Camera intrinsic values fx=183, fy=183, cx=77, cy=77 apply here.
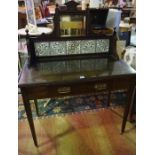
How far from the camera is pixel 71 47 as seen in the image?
4.97ft

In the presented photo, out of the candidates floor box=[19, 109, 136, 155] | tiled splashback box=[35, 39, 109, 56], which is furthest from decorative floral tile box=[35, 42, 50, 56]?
floor box=[19, 109, 136, 155]

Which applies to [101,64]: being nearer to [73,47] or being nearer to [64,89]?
[73,47]

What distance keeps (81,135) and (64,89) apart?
647mm

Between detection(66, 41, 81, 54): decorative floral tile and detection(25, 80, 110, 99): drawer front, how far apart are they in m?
0.35

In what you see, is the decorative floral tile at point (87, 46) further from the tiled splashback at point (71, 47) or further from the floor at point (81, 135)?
the floor at point (81, 135)

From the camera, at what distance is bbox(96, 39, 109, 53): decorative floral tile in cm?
155

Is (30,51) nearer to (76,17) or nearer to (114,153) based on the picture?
(76,17)

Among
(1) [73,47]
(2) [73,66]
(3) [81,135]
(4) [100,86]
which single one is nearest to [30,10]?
(1) [73,47]

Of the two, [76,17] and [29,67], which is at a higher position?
[76,17]

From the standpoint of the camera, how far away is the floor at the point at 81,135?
1.59 meters
